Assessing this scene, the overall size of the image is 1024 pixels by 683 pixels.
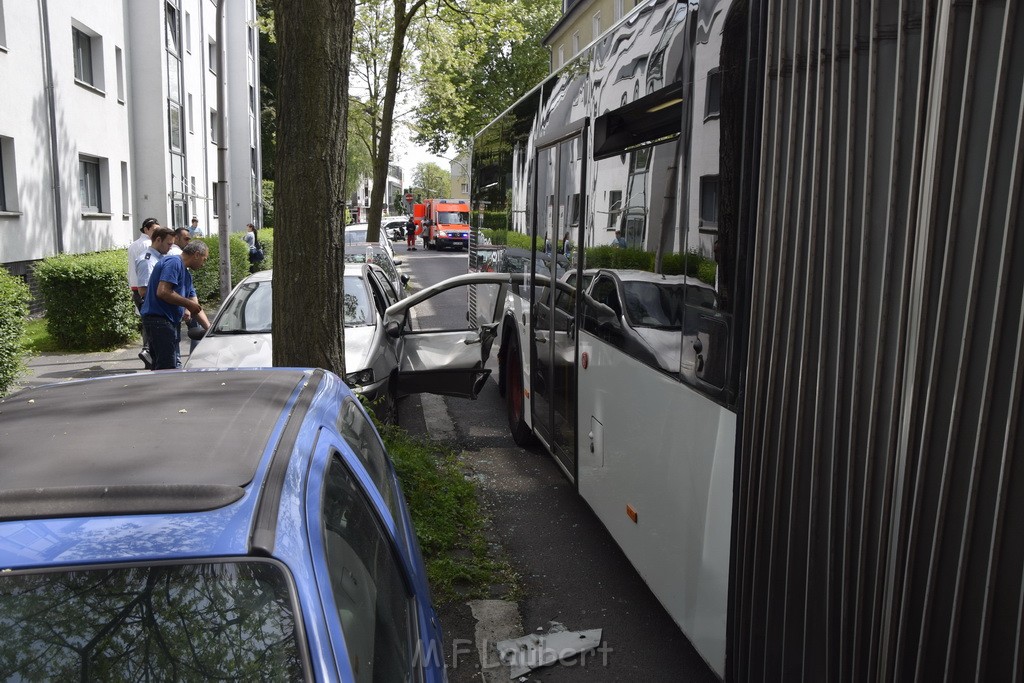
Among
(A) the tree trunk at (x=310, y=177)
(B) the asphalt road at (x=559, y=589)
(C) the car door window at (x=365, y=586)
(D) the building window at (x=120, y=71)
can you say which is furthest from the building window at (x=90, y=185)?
(C) the car door window at (x=365, y=586)

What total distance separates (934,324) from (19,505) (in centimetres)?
205

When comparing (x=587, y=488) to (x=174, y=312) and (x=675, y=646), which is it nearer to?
(x=675, y=646)

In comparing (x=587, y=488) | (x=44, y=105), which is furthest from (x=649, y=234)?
(x=44, y=105)

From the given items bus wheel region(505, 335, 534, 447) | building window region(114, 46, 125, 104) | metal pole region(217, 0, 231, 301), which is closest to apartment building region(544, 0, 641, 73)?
building window region(114, 46, 125, 104)

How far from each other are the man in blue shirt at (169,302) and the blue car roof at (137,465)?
5.58 metres

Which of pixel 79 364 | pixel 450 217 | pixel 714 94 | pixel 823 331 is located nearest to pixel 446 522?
pixel 714 94

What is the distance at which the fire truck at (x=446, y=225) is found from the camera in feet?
184

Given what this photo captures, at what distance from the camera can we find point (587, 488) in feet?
18.3

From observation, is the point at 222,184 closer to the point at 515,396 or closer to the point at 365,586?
the point at 515,396

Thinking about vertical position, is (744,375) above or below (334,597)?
above

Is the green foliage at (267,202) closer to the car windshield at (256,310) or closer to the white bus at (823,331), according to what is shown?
the car windshield at (256,310)

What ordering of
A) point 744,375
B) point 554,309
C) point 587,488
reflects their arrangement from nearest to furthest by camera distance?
1. point 744,375
2. point 587,488
3. point 554,309

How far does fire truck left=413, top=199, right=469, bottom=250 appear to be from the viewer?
56.0m

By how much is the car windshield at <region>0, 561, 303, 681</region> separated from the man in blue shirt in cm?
699
